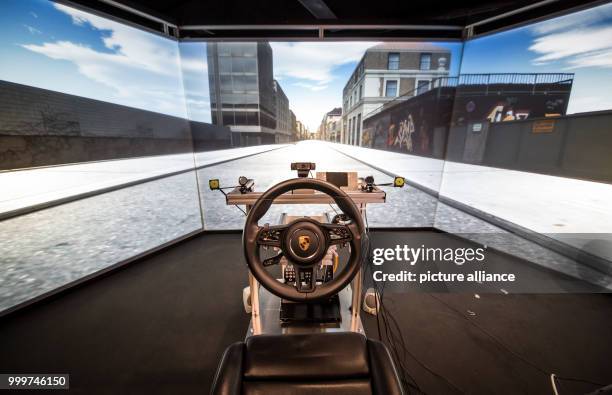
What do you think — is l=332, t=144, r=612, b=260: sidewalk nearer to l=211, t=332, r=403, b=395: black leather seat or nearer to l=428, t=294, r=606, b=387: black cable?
l=428, t=294, r=606, b=387: black cable

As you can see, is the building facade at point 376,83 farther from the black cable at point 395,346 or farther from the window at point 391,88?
the black cable at point 395,346

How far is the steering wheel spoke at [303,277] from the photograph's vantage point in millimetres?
885

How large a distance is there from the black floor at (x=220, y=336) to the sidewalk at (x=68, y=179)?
2358 millimetres

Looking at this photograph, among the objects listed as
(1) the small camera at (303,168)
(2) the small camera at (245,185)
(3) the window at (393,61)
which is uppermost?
(3) the window at (393,61)

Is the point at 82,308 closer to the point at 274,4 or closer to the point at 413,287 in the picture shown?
the point at 413,287

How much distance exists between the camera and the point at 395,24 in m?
2.50

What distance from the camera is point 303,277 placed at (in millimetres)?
940

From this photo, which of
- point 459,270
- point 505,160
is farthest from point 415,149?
point 459,270

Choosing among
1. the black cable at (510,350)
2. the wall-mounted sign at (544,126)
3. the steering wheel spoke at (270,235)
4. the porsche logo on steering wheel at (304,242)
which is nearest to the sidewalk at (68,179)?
the steering wheel spoke at (270,235)

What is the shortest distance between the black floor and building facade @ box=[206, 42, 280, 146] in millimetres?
3093

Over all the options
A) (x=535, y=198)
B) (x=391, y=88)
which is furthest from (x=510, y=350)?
(x=391, y=88)

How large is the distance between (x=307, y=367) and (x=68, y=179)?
753cm

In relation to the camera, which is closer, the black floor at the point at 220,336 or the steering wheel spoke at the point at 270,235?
the steering wheel spoke at the point at 270,235

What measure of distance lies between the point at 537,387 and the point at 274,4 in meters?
3.82
